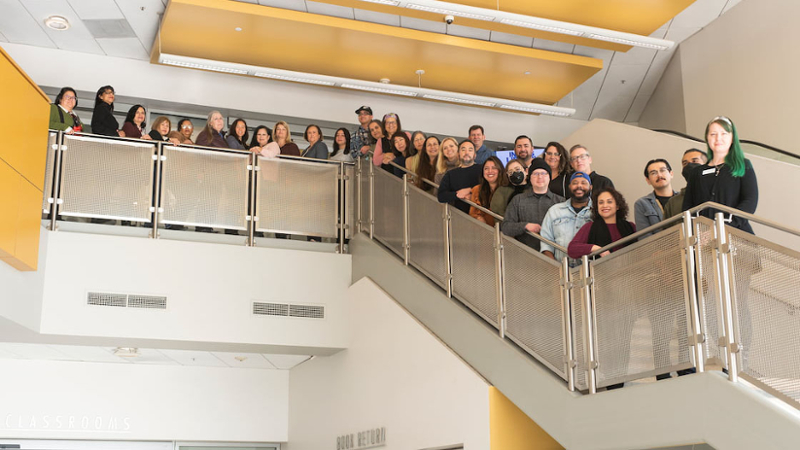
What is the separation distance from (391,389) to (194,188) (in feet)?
9.48

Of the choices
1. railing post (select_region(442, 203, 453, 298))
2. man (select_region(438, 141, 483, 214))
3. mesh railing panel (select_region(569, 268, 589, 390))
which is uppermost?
man (select_region(438, 141, 483, 214))

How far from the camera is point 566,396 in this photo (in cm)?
503

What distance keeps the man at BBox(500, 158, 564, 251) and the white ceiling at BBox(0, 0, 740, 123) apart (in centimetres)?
497

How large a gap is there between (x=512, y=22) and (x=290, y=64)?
343cm

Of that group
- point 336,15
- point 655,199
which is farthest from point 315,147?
point 655,199

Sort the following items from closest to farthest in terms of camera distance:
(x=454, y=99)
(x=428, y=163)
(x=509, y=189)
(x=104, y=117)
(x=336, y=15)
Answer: (x=509, y=189), (x=428, y=163), (x=104, y=117), (x=336, y=15), (x=454, y=99)

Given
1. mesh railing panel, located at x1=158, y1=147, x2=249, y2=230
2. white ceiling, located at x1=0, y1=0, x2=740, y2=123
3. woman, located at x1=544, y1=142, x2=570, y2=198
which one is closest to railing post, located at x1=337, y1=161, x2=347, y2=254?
mesh railing panel, located at x1=158, y1=147, x2=249, y2=230

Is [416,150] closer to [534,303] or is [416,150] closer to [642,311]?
[534,303]

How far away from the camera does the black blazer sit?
27.0 feet

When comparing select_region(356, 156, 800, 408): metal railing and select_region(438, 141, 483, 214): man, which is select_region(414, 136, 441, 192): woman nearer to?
select_region(438, 141, 483, 214): man

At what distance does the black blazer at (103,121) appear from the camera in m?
8.24

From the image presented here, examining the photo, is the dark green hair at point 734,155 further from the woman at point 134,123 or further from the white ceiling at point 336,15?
the white ceiling at point 336,15

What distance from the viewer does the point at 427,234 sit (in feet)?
23.2

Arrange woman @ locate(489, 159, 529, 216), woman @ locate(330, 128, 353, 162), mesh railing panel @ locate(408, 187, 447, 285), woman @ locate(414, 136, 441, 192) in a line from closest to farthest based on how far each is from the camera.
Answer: woman @ locate(489, 159, 529, 216)
mesh railing panel @ locate(408, 187, 447, 285)
woman @ locate(414, 136, 441, 192)
woman @ locate(330, 128, 353, 162)
